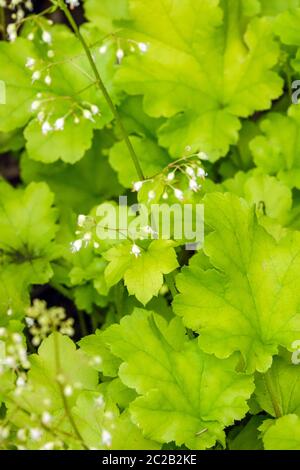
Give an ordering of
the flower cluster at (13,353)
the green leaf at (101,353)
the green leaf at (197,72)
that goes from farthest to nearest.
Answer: the green leaf at (197,72), the green leaf at (101,353), the flower cluster at (13,353)

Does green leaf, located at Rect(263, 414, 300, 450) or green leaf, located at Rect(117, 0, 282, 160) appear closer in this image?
green leaf, located at Rect(263, 414, 300, 450)

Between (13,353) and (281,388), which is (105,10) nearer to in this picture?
(13,353)

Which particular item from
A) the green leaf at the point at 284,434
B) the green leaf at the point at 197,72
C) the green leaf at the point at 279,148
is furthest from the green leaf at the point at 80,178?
the green leaf at the point at 284,434

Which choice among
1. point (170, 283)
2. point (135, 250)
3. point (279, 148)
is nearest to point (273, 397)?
point (170, 283)

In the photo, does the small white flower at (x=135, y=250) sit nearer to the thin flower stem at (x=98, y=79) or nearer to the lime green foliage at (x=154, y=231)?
the lime green foliage at (x=154, y=231)

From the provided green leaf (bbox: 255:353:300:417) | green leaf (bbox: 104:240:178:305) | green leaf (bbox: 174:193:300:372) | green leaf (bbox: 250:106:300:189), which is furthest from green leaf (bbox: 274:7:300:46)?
→ green leaf (bbox: 255:353:300:417)

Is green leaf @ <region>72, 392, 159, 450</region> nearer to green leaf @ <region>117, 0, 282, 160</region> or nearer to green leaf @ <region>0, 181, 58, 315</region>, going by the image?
green leaf @ <region>0, 181, 58, 315</region>
